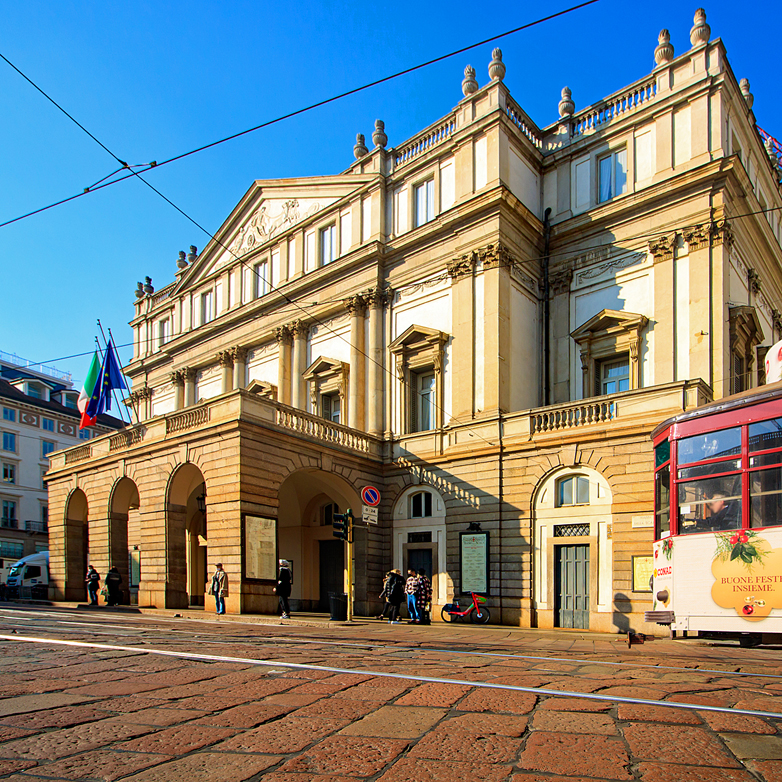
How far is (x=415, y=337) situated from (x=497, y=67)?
371 inches

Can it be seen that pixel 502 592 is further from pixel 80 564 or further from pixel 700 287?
pixel 80 564

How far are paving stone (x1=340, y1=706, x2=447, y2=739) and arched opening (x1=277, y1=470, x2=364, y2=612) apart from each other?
66.2 feet

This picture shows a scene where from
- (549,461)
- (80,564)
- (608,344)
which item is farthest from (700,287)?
(80,564)

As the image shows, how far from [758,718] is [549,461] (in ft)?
49.9

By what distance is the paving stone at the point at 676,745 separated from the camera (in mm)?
4234

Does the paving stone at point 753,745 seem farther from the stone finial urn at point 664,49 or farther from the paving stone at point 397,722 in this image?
the stone finial urn at point 664,49

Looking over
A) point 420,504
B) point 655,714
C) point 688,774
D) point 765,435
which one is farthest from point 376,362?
point 688,774

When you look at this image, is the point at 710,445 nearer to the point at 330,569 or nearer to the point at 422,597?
the point at 422,597

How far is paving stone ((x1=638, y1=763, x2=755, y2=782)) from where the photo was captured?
3885 mm

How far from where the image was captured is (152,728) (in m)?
4.75

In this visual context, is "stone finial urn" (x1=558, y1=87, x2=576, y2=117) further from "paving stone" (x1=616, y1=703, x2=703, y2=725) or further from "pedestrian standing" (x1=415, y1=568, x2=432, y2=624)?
"paving stone" (x1=616, y1=703, x2=703, y2=725)

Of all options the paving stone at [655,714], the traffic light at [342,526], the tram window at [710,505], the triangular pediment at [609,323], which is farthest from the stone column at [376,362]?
the paving stone at [655,714]

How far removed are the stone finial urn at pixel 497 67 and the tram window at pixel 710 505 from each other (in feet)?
57.4

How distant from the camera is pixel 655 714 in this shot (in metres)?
5.33
